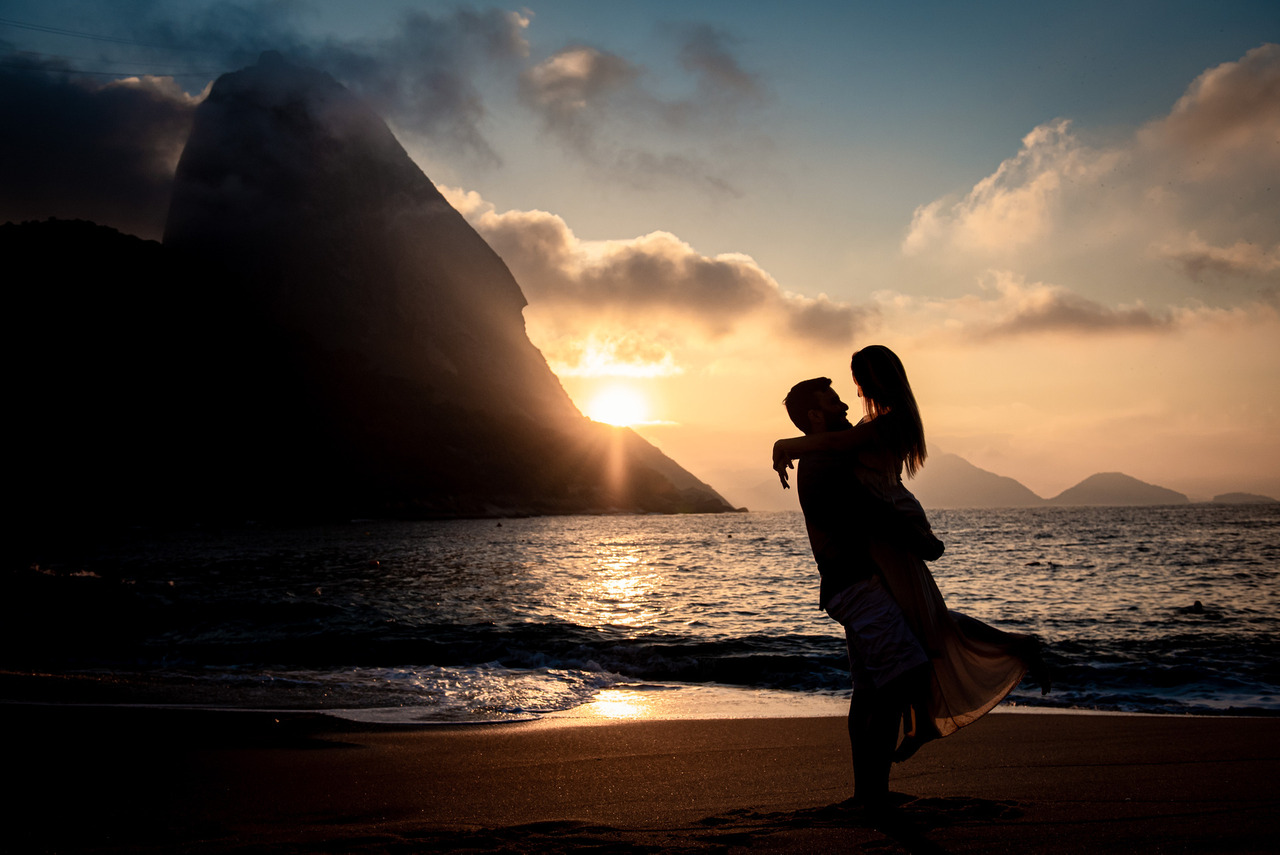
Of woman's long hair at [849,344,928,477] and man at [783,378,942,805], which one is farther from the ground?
woman's long hair at [849,344,928,477]

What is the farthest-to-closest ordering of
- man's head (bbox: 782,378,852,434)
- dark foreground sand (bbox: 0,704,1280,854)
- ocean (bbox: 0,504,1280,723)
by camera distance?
1. ocean (bbox: 0,504,1280,723)
2. man's head (bbox: 782,378,852,434)
3. dark foreground sand (bbox: 0,704,1280,854)

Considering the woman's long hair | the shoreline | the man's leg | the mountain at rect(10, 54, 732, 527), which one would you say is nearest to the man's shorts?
the man's leg

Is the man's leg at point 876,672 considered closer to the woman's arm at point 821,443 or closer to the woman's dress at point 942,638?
the woman's dress at point 942,638

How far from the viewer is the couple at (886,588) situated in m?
3.38

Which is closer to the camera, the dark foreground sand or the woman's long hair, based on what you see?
the dark foreground sand

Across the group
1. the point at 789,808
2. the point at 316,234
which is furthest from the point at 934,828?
the point at 316,234

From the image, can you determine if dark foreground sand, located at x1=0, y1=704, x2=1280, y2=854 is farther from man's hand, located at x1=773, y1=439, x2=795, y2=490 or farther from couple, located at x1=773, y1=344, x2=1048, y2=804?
man's hand, located at x1=773, y1=439, x2=795, y2=490

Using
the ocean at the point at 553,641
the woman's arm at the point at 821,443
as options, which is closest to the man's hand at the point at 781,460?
the woman's arm at the point at 821,443

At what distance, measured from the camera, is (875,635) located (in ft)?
11.1

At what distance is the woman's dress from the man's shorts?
8cm

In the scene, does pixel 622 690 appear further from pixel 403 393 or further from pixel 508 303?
pixel 508 303

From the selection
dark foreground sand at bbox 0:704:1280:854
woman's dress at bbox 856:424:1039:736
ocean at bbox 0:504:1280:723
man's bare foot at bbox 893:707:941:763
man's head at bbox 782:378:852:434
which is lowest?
ocean at bbox 0:504:1280:723

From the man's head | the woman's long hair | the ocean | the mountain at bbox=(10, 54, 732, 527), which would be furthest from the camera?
the mountain at bbox=(10, 54, 732, 527)

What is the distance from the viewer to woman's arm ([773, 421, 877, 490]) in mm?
3359
